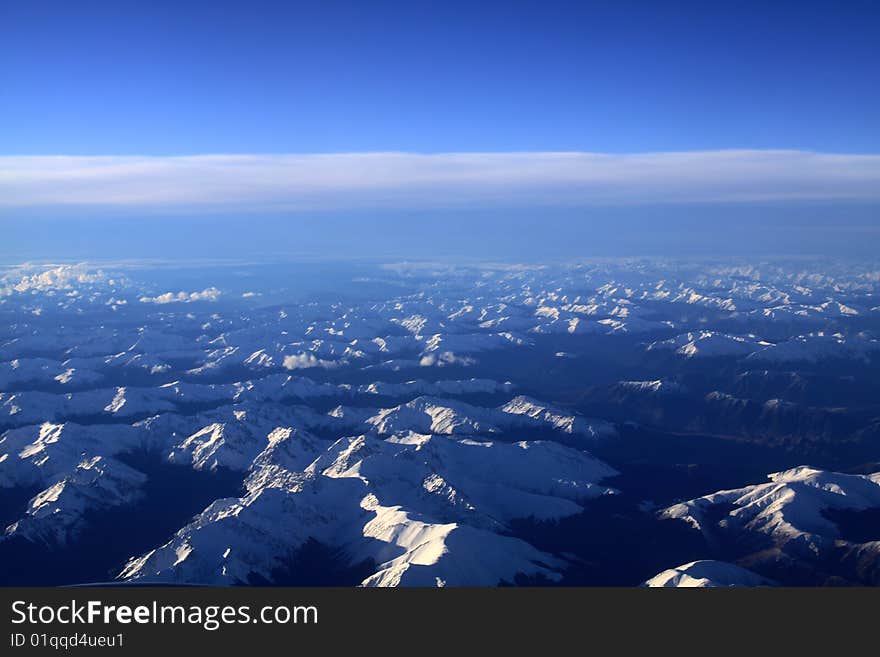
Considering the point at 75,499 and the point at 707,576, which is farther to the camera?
the point at 75,499

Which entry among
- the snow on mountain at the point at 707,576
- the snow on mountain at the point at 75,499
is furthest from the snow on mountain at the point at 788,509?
the snow on mountain at the point at 75,499

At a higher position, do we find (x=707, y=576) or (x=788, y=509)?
(x=707, y=576)

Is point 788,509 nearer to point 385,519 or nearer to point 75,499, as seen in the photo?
point 385,519

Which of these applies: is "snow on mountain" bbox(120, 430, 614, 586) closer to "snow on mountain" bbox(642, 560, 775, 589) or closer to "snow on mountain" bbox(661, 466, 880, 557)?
"snow on mountain" bbox(642, 560, 775, 589)

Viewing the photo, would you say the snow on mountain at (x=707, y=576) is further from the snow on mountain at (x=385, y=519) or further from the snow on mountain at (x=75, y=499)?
the snow on mountain at (x=75, y=499)

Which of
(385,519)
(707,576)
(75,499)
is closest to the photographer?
(707,576)

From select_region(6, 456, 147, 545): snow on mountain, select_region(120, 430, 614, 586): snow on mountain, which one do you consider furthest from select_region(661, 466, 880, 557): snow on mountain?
select_region(6, 456, 147, 545): snow on mountain

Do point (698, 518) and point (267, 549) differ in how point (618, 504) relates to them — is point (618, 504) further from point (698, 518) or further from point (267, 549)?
point (267, 549)

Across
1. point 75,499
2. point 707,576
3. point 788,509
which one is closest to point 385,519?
point 707,576

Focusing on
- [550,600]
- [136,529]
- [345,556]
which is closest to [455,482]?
[345,556]
